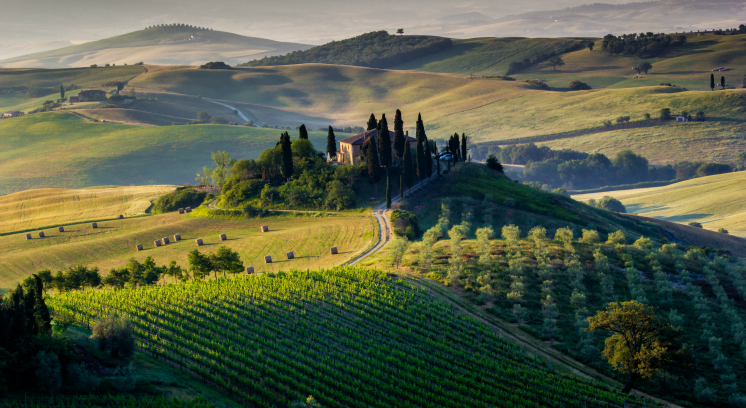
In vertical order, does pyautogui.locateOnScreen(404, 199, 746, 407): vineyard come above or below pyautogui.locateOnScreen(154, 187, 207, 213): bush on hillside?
below

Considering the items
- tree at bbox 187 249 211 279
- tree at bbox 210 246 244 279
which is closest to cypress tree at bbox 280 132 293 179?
tree at bbox 210 246 244 279

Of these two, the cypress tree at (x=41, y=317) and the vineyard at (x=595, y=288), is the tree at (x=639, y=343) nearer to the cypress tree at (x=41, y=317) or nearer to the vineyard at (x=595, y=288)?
the vineyard at (x=595, y=288)

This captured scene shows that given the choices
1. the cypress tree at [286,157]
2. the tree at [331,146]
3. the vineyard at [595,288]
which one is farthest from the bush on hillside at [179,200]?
the vineyard at [595,288]

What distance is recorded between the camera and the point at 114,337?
29297mm

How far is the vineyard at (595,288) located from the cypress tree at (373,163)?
23559mm

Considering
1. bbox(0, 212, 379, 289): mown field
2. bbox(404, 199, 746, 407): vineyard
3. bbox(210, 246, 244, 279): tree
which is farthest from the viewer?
bbox(0, 212, 379, 289): mown field

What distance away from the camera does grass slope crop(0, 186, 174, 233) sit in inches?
3735

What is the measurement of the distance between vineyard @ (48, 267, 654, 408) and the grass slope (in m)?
58.6

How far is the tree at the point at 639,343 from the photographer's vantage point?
34659 mm

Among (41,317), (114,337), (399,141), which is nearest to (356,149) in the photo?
(399,141)

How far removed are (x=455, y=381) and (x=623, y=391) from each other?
12.5 meters

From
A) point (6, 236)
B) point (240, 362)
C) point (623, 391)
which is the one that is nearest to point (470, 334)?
point (623, 391)

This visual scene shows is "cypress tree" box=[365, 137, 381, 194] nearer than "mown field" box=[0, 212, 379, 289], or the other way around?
"mown field" box=[0, 212, 379, 289]

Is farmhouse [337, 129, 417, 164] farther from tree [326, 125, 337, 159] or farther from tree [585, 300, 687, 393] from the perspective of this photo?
tree [585, 300, 687, 393]
